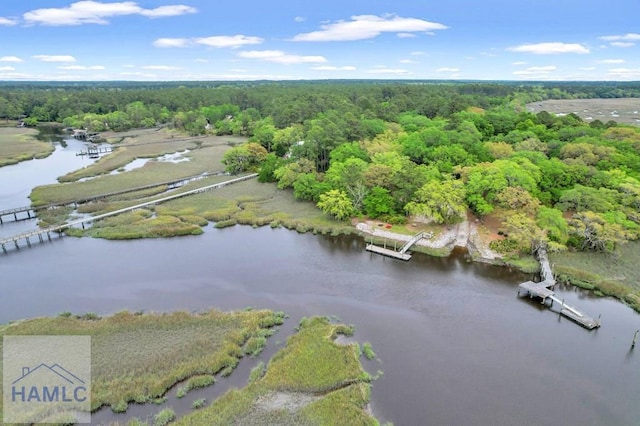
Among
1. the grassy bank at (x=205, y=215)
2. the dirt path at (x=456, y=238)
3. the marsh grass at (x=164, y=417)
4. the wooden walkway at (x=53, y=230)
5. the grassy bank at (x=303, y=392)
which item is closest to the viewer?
the marsh grass at (x=164, y=417)

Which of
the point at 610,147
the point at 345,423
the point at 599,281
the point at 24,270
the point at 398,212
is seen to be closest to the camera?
the point at 345,423

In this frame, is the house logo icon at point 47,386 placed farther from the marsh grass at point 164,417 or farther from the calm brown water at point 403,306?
the calm brown water at point 403,306

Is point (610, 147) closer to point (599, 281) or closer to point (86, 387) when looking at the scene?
point (599, 281)

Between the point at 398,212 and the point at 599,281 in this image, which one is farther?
the point at 398,212

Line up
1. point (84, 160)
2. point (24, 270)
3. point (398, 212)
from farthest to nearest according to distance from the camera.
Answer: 1. point (84, 160)
2. point (398, 212)
3. point (24, 270)

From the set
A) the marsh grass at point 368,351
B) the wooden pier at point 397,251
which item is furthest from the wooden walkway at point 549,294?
the marsh grass at point 368,351

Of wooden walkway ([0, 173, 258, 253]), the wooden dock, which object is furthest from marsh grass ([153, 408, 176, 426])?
wooden walkway ([0, 173, 258, 253])

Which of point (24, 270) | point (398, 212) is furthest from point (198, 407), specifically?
point (398, 212)
